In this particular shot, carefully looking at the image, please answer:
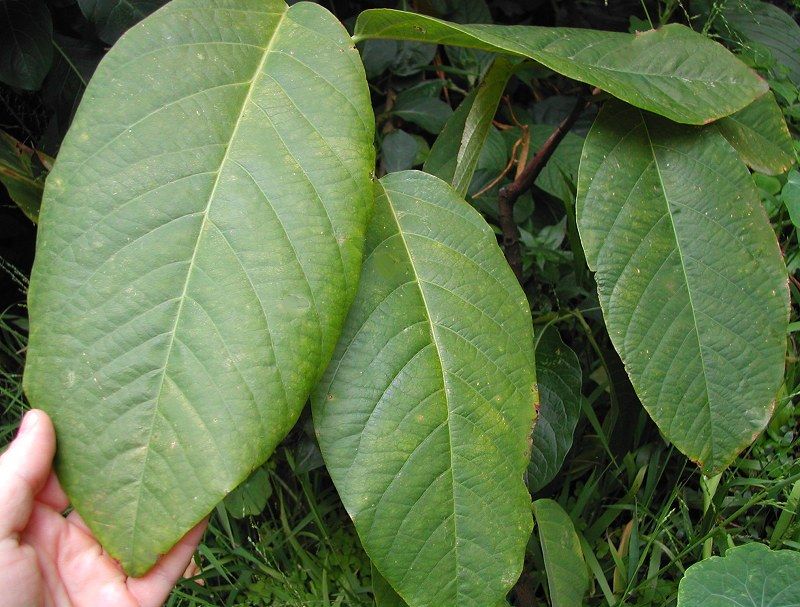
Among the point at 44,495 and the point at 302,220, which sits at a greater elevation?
the point at 302,220

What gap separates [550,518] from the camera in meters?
1.15

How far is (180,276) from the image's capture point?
716 mm

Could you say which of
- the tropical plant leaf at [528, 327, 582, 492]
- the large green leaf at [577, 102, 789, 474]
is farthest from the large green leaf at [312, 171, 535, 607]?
the tropical plant leaf at [528, 327, 582, 492]

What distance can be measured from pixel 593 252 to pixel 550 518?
1.60ft

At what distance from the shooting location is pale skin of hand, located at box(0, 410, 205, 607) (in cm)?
78

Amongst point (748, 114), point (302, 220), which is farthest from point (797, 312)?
point (302, 220)

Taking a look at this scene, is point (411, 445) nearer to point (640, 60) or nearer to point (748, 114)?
point (640, 60)

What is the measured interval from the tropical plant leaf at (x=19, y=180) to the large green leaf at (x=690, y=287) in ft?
3.16

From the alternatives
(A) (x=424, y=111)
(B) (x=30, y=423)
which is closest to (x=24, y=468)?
(B) (x=30, y=423)

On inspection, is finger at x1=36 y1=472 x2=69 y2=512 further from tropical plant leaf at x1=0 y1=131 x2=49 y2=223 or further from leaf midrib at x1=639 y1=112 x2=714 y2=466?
leaf midrib at x1=639 y1=112 x2=714 y2=466

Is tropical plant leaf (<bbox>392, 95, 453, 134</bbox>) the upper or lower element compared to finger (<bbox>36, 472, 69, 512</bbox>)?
upper

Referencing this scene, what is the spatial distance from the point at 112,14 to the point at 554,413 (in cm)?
110

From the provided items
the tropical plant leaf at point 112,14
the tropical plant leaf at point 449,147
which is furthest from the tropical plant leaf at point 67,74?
the tropical plant leaf at point 449,147

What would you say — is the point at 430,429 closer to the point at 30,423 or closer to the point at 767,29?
the point at 30,423
